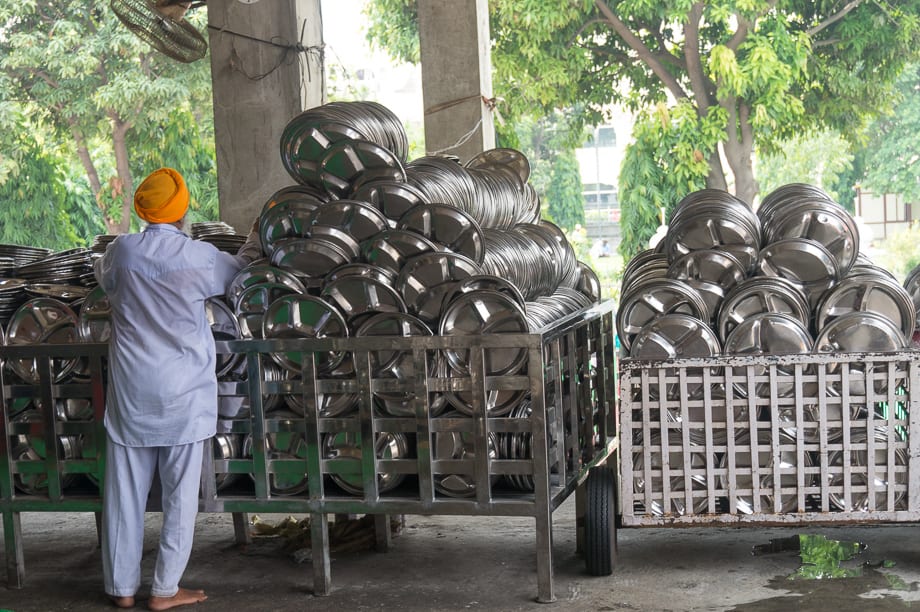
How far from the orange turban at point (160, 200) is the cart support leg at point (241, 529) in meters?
1.70

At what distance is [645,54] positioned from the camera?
Answer: 54.6ft

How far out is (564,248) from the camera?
583cm

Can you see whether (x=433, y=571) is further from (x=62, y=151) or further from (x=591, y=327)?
(x=62, y=151)

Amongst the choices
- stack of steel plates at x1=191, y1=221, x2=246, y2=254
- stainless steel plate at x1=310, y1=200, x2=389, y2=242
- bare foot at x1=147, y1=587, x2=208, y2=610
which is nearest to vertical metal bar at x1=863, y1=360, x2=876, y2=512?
stainless steel plate at x1=310, y1=200, x2=389, y2=242

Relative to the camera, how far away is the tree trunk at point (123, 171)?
1956 centimetres

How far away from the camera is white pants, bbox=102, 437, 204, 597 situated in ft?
13.6

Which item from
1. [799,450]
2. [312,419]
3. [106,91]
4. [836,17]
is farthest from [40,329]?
[106,91]

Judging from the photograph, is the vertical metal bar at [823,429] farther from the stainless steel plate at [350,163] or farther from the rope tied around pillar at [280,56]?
the rope tied around pillar at [280,56]

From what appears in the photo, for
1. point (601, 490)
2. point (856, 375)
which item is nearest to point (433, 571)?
point (601, 490)

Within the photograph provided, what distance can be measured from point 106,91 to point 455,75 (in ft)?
41.8

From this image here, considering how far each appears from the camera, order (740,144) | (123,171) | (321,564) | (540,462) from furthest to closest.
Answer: (123,171)
(740,144)
(321,564)
(540,462)

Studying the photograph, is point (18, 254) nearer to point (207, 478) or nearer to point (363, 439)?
point (207, 478)

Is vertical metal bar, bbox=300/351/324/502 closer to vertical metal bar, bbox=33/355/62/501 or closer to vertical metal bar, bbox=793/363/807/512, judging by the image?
vertical metal bar, bbox=33/355/62/501

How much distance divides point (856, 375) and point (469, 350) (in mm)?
1525
